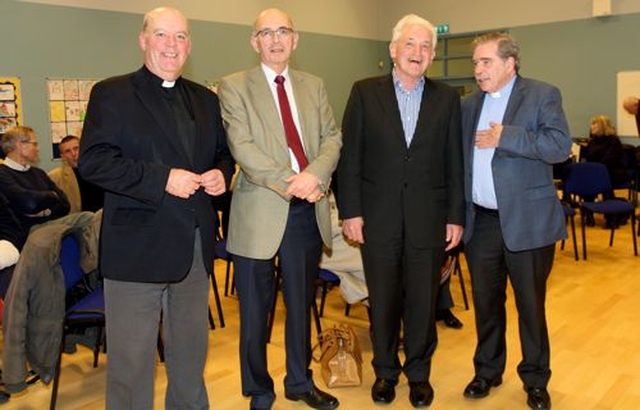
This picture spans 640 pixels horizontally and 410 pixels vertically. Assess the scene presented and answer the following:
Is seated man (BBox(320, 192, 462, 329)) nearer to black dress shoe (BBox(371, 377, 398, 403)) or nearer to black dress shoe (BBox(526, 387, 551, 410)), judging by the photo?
black dress shoe (BBox(371, 377, 398, 403))

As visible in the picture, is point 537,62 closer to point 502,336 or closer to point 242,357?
point 502,336

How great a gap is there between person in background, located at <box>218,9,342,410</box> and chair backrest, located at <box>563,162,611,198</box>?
15.4 ft

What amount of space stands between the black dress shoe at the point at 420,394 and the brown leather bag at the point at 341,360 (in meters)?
0.33

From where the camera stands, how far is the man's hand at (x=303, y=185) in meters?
2.65

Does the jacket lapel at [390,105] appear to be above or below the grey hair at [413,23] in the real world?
below

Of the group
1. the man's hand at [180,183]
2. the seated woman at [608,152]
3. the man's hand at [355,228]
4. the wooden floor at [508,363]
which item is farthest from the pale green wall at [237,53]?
the man's hand at [180,183]

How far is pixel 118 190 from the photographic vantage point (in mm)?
2254

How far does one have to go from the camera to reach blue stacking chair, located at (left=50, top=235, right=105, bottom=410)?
3.11 m

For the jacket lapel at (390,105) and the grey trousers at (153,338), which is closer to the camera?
the grey trousers at (153,338)

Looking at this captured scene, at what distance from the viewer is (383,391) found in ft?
10.3

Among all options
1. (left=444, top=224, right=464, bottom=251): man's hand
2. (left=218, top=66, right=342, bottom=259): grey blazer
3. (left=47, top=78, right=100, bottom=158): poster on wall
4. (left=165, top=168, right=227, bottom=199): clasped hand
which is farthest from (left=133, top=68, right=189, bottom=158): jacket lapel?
(left=47, top=78, right=100, bottom=158): poster on wall

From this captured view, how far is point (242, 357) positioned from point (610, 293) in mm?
3496

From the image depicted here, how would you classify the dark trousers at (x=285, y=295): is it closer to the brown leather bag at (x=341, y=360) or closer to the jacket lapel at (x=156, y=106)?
the brown leather bag at (x=341, y=360)

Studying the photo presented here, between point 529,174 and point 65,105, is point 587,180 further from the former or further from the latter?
point 65,105
